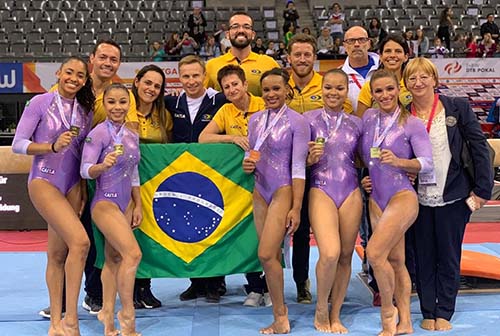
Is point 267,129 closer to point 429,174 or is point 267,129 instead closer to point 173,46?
point 429,174

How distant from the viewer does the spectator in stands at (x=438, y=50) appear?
13.3 metres

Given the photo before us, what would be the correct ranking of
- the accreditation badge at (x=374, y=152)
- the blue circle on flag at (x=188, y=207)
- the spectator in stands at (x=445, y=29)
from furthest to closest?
1. the spectator in stands at (x=445, y=29)
2. the blue circle on flag at (x=188, y=207)
3. the accreditation badge at (x=374, y=152)

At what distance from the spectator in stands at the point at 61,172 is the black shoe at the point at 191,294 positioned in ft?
3.77

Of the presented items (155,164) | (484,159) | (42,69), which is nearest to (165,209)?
(155,164)

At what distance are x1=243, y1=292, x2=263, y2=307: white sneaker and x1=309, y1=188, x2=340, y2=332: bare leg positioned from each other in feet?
2.34

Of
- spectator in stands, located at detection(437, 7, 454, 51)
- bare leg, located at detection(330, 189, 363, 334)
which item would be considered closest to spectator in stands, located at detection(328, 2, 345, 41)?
spectator in stands, located at detection(437, 7, 454, 51)

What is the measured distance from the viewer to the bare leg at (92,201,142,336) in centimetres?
400

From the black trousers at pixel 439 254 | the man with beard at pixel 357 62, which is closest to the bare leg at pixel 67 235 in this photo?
the man with beard at pixel 357 62

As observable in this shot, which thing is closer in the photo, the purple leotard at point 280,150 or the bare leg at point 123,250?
the bare leg at point 123,250

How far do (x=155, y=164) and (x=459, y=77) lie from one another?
981cm

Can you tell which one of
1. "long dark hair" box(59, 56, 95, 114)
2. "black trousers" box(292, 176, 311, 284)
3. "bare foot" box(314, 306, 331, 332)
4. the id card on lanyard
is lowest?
"bare foot" box(314, 306, 331, 332)

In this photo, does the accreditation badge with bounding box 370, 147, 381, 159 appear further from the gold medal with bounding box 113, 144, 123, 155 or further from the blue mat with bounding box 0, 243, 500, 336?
the gold medal with bounding box 113, 144, 123, 155

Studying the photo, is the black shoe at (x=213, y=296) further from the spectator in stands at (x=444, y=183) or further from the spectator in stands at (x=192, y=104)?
the spectator in stands at (x=444, y=183)

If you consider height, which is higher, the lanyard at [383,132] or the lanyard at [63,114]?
the lanyard at [63,114]
